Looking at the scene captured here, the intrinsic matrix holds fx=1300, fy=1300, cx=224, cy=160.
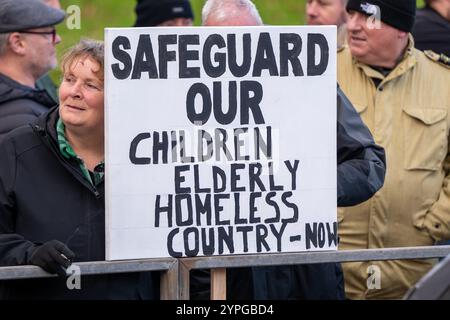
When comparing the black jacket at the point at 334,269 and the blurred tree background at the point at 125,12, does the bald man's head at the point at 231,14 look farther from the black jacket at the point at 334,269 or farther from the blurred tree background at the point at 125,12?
the blurred tree background at the point at 125,12

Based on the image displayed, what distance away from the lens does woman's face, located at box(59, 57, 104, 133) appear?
477 cm

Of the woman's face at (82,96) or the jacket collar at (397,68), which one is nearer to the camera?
the woman's face at (82,96)

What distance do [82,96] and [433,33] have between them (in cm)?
348

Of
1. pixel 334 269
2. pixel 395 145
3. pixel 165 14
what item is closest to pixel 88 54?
pixel 334 269

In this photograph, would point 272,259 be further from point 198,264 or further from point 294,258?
point 198,264

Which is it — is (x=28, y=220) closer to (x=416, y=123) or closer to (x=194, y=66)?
(x=194, y=66)

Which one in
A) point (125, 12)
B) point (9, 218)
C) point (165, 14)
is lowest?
point (9, 218)

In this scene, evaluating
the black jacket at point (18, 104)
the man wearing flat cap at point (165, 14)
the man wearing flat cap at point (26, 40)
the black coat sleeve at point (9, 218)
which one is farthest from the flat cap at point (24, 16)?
the black coat sleeve at point (9, 218)

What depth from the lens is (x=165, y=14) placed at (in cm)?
856

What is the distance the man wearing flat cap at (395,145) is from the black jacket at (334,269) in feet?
2.42

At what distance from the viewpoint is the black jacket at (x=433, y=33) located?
7664 millimetres

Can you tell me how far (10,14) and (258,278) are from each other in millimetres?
2337

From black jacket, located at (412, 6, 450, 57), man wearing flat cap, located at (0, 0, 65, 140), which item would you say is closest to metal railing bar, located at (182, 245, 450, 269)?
man wearing flat cap, located at (0, 0, 65, 140)

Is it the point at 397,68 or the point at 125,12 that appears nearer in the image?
the point at 397,68
